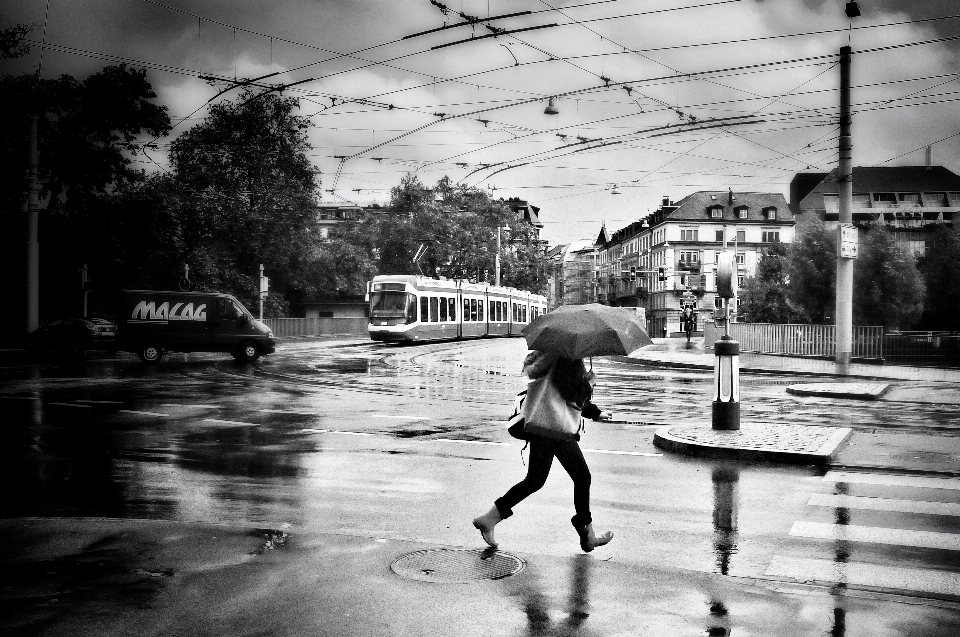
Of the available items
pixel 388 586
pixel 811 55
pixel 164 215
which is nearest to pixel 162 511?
pixel 388 586

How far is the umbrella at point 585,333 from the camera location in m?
5.77

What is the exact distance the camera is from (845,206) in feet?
73.4

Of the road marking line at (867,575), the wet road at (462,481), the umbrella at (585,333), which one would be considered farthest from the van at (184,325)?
the road marking line at (867,575)

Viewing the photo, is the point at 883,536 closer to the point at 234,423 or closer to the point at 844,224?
the point at 234,423

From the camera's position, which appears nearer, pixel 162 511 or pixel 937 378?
pixel 162 511

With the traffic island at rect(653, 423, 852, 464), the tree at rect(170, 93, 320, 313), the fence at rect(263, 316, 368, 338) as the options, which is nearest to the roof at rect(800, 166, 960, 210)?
the fence at rect(263, 316, 368, 338)

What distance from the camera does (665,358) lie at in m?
32.7

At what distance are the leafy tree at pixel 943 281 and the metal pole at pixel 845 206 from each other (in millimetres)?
25772

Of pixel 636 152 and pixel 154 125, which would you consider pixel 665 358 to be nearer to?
pixel 636 152

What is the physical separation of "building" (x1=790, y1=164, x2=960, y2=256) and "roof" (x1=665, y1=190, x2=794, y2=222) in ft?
23.4

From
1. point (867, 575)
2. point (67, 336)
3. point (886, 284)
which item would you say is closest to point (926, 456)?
point (867, 575)

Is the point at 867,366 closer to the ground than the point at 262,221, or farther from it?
closer to the ground

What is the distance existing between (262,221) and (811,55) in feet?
131

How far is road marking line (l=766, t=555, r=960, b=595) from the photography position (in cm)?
537
